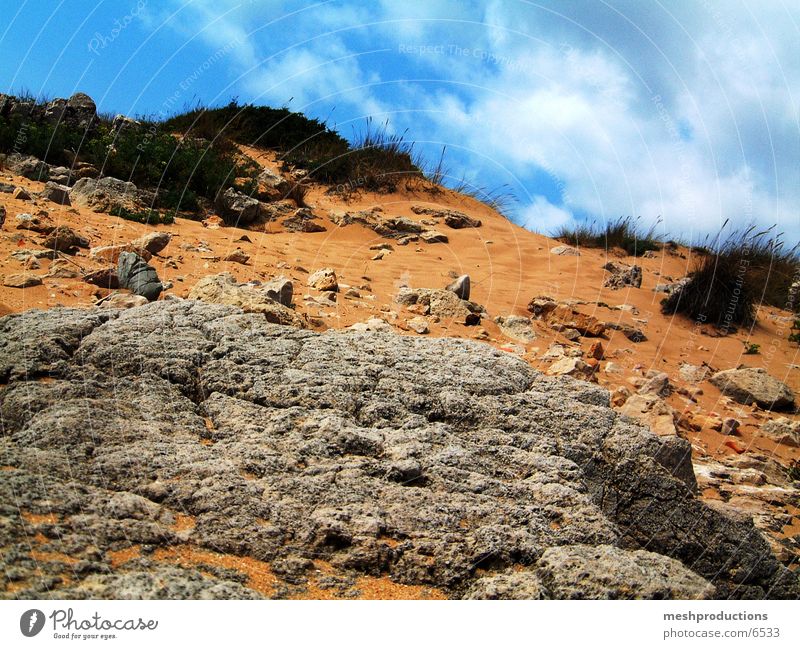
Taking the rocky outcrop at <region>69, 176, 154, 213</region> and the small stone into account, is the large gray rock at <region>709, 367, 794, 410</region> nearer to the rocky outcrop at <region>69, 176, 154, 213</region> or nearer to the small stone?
the small stone

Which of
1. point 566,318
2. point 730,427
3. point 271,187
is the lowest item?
point 730,427

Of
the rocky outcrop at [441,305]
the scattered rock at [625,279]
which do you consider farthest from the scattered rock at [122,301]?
the scattered rock at [625,279]

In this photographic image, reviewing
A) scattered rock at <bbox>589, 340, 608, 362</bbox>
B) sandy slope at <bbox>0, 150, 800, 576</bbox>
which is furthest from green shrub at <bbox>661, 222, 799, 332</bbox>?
scattered rock at <bbox>589, 340, 608, 362</bbox>

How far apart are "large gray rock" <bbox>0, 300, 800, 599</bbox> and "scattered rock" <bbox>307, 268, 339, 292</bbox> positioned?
11.5ft

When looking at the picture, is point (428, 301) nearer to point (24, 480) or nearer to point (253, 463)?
point (253, 463)

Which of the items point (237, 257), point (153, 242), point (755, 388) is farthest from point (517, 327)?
point (153, 242)

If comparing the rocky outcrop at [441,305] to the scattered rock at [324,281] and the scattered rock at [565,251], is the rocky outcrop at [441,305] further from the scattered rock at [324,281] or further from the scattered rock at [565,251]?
the scattered rock at [565,251]

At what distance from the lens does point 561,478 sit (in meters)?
3.44

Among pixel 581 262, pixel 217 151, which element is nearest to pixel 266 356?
pixel 581 262

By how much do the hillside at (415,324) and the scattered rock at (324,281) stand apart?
34 millimetres

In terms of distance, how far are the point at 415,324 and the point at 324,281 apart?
4.20 ft

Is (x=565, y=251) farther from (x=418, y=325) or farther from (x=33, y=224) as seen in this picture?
(x=33, y=224)

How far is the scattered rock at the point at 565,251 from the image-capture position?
1368 centimetres

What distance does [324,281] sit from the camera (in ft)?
26.2
